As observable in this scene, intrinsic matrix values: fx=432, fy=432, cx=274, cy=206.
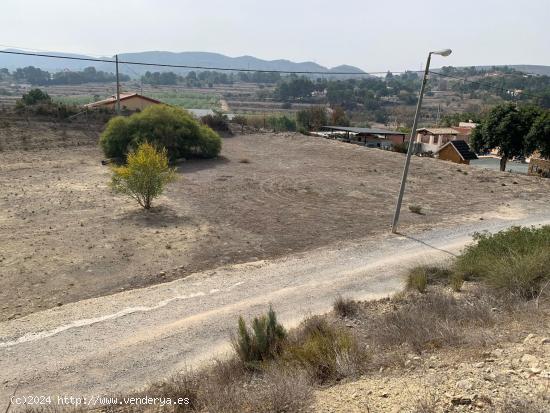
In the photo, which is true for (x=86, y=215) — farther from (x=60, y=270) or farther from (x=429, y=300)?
(x=429, y=300)

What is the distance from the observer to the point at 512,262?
9758mm

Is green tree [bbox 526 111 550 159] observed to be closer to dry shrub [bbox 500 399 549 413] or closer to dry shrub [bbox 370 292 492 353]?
dry shrub [bbox 370 292 492 353]

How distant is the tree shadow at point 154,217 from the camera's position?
16.1 metres

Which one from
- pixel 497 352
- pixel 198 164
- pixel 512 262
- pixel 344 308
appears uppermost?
pixel 497 352

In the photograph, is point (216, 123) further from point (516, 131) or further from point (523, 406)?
point (523, 406)

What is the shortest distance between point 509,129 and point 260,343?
106ft

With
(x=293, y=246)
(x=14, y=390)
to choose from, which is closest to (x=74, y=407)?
(x=14, y=390)

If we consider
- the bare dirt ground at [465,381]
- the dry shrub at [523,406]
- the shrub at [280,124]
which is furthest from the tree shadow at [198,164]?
the shrub at [280,124]

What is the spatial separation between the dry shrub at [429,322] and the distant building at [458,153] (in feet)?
120

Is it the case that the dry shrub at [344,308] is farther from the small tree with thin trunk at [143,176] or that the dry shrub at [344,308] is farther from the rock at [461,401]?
the small tree with thin trunk at [143,176]

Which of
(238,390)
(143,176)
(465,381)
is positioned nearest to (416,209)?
(143,176)

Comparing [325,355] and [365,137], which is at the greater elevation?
[325,355]

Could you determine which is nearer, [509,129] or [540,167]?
[540,167]

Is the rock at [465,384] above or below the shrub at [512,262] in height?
above
